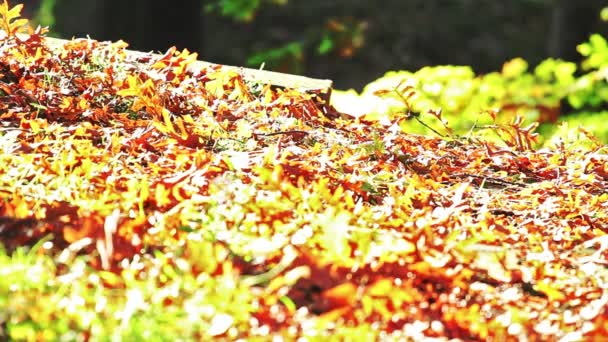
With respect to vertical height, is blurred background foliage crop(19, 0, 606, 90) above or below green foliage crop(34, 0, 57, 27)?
above

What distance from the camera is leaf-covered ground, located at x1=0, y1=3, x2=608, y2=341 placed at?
187 centimetres

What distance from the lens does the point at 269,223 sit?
2295mm

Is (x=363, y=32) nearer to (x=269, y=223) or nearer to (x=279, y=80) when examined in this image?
(x=279, y=80)

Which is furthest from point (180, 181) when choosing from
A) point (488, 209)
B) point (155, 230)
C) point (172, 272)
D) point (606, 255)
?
point (606, 255)

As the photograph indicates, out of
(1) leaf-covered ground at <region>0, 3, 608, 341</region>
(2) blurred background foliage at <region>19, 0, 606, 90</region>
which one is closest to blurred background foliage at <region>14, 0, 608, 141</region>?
(2) blurred background foliage at <region>19, 0, 606, 90</region>

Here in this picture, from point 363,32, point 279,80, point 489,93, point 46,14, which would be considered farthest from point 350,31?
point 279,80

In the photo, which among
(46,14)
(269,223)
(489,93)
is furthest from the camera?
(46,14)

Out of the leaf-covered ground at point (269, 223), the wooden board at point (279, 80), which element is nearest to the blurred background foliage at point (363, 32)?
the wooden board at point (279, 80)

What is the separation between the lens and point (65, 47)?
368 cm

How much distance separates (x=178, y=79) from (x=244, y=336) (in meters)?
1.86

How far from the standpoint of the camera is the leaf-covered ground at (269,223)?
1868 mm

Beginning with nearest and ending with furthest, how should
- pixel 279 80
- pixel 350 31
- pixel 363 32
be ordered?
pixel 279 80, pixel 350 31, pixel 363 32

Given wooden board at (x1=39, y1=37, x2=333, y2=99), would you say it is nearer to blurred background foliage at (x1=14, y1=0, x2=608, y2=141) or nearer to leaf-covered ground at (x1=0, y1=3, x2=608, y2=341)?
leaf-covered ground at (x1=0, y1=3, x2=608, y2=341)

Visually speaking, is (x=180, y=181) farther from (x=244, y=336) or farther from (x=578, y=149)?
(x=578, y=149)
